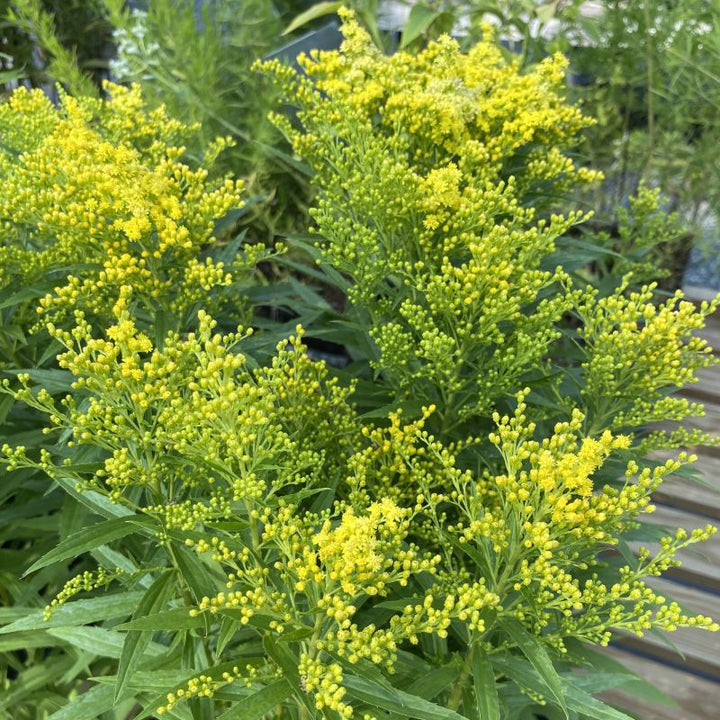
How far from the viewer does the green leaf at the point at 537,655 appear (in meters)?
1.13

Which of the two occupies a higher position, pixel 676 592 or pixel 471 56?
pixel 471 56

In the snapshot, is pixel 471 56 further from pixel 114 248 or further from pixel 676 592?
pixel 676 592

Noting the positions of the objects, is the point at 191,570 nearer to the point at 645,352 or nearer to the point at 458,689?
the point at 458,689

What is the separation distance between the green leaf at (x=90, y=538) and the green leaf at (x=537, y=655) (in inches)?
28.5

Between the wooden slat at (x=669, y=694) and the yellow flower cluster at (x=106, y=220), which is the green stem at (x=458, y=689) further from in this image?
the wooden slat at (x=669, y=694)

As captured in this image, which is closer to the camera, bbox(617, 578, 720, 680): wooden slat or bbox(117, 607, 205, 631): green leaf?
bbox(117, 607, 205, 631): green leaf

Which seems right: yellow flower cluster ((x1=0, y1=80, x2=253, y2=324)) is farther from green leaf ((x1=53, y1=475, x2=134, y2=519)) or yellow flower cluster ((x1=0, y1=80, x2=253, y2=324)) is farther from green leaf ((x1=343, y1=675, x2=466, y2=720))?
green leaf ((x1=343, y1=675, x2=466, y2=720))

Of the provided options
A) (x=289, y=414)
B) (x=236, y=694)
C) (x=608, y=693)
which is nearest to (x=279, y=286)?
(x=289, y=414)

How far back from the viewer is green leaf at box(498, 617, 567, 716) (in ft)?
3.72

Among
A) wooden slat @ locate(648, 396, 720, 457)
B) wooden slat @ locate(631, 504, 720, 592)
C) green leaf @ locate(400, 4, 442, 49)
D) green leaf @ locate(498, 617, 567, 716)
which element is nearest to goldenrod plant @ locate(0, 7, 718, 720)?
green leaf @ locate(498, 617, 567, 716)

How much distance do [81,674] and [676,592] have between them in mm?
2472

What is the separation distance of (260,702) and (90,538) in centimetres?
46

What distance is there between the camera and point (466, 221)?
1.62m

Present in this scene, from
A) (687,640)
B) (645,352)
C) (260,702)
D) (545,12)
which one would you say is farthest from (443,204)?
(687,640)
